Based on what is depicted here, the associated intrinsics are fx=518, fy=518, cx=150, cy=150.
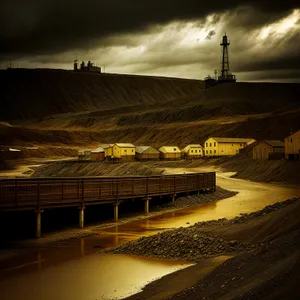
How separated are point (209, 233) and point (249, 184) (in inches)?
A: 1701

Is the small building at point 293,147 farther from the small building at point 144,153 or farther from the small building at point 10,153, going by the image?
the small building at point 10,153

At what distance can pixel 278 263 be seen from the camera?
15820mm

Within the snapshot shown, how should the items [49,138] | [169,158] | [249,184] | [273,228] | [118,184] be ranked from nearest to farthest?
[273,228], [118,184], [249,184], [169,158], [49,138]

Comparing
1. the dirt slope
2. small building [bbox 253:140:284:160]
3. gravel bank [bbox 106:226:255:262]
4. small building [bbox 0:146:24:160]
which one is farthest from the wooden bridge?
small building [bbox 0:146:24:160]

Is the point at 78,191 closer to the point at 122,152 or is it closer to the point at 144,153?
the point at 122,152

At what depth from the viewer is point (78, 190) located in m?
33.0

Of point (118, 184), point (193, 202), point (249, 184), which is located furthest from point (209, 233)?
point (249, 184)

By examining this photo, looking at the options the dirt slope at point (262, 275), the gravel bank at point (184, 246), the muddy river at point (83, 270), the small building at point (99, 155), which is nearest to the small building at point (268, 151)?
the small building at point (99, 155)

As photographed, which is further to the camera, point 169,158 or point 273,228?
point 169,158

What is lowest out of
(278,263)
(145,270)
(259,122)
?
(145,270)

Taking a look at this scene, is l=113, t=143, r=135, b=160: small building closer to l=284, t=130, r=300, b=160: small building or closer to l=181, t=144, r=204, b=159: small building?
l=181, t=144, r=204, b=159: small building

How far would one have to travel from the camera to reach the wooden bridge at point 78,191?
29.1 meters

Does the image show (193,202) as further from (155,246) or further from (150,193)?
(155,246)

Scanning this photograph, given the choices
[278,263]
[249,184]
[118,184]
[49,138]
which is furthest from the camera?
[49,138]
